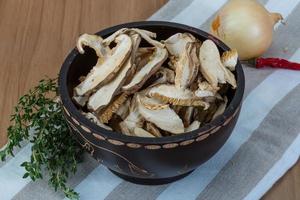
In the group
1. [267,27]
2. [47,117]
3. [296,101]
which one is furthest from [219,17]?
[47,117]

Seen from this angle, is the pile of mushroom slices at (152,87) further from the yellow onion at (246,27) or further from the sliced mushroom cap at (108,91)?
the yellow onion at (246,27)

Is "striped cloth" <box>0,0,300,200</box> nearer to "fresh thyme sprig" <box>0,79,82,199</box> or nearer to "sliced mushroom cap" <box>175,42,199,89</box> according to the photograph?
"fresh thyme sprig" <box>0,79,82,199</box>

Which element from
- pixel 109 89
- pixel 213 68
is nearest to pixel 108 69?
pixel 109 89

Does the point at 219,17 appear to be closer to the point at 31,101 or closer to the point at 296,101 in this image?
the point at 296,101

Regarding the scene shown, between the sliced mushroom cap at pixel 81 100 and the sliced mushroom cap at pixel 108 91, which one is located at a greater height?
the sliced mushroom cap at pixel 108 91

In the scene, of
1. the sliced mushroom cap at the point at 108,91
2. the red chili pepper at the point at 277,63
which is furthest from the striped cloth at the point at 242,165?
the sliced mushroom cap at the point at 108,91

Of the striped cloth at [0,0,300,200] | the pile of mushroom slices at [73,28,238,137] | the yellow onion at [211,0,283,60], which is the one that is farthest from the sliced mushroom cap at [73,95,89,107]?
the yellow onion at [211,0,283,60]
